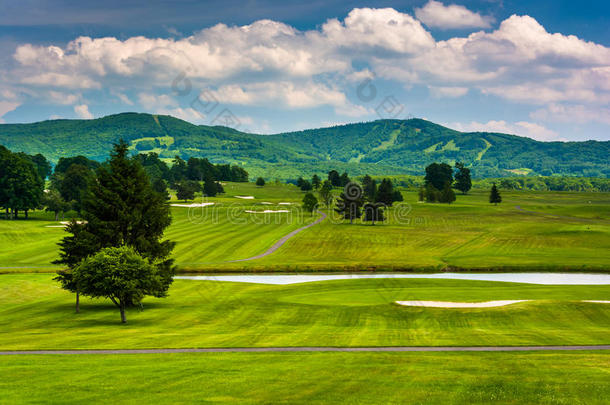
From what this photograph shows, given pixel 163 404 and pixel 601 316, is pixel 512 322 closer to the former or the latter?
pixel 601 316

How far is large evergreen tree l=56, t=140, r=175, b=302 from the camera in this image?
36.7m

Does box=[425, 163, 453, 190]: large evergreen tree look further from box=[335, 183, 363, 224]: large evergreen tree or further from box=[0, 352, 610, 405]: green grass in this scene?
box=[0, 352, 610, 405]: green grass

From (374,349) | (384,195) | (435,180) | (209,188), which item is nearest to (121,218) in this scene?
(374,349)

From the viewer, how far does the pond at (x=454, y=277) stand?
175 feet

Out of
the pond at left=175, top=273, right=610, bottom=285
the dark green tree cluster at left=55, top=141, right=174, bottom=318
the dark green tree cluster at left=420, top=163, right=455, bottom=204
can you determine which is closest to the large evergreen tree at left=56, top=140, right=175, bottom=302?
the dark green tree cluster at left=55, top=141, right=174, bottom=318

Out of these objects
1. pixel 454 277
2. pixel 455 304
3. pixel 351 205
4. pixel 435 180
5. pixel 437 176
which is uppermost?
pixel 437 176

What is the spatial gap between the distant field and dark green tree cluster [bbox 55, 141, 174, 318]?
68.9 ft

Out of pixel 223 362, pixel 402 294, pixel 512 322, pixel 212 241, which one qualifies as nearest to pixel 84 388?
pixel 223 362

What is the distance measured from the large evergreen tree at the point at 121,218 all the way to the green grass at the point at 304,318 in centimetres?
468

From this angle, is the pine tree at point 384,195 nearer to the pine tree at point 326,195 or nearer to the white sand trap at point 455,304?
the pine tree at point 326,195

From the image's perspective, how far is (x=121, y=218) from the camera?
3759cm

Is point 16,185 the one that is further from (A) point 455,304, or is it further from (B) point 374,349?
(B) point 374,349

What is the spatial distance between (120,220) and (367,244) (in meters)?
47.5

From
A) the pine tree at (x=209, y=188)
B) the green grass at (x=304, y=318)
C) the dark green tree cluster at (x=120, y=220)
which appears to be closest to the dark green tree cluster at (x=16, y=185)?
the green grass at (x=304, y=318)
